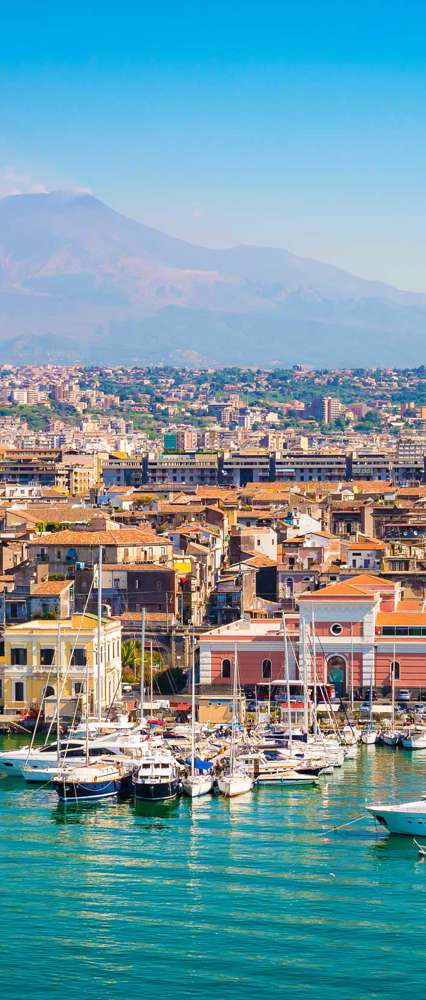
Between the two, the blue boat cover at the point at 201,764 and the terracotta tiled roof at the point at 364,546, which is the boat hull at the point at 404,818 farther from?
the terracotta tiled roof at the point at 364,546

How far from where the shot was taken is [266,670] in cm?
3494

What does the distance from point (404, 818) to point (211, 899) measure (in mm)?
3940

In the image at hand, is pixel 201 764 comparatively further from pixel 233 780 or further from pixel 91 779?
pixel 91 779

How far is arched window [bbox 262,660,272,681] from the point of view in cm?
3488

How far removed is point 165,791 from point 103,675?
275 inches

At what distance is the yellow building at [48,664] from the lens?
33.8 meters

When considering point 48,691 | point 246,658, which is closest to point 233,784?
point 48,691

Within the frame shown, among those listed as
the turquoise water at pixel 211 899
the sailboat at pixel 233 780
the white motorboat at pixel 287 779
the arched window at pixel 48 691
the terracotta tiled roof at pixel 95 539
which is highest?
the terracotta tiled roof at pixel 95 539

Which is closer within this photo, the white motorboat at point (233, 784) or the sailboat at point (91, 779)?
the sailboat at point (91, 779)

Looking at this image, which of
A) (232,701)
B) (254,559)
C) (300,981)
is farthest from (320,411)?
(300,981)

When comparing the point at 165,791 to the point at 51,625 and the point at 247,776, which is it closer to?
the point at 247,776

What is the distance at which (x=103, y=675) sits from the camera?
3419cm

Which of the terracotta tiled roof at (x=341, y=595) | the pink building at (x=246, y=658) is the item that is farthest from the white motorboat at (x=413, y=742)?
the terracotta tiled roof at (x=341, y=595)

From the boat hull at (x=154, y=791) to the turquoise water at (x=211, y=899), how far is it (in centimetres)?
→ 25
